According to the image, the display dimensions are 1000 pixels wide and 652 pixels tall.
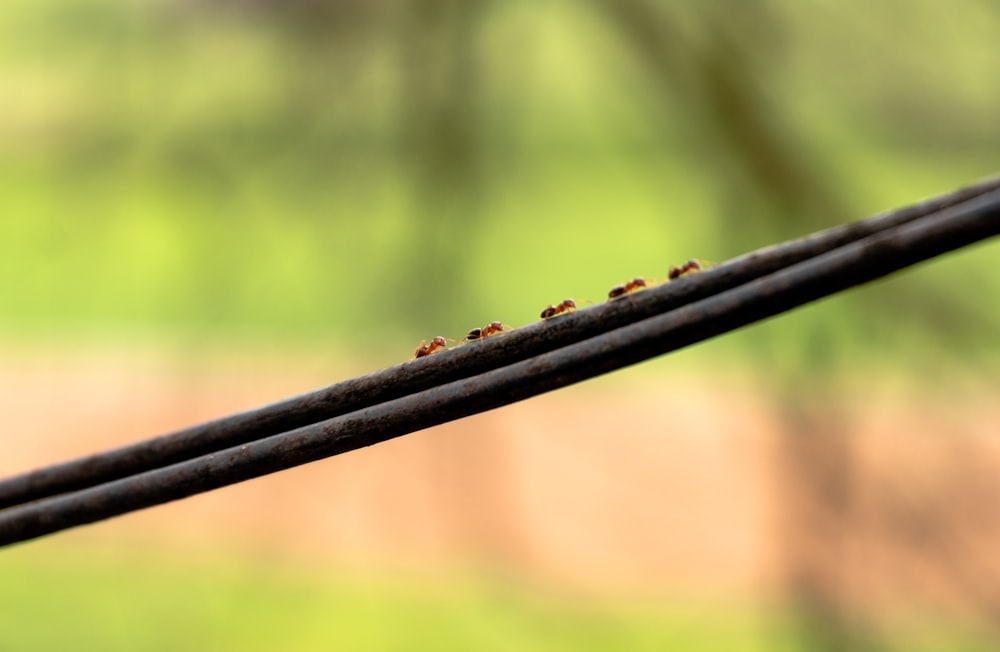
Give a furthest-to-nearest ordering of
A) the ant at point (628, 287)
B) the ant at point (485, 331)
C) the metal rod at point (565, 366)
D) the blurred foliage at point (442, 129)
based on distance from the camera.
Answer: the blurred foliage at point (442, 129) < the ant at point (485, 331) < the ant at point (628, 287) < the metal rod at point (565, 366)

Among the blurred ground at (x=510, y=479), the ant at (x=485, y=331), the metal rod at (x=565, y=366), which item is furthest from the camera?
the blurred ground at (x=510, y=479)

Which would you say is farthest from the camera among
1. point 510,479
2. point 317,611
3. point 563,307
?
point 317,611

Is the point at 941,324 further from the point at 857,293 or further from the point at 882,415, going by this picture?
the point at 882,415

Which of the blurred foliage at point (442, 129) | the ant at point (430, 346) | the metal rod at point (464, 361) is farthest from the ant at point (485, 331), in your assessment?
the blurred foliage at point (442, 129)

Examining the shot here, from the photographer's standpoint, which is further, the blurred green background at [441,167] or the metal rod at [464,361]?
the blurred green background at [441,167]

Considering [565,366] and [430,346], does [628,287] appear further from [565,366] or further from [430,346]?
[430,346]

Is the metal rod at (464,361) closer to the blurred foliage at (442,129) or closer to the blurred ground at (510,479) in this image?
the blurred foliage at (442,129)

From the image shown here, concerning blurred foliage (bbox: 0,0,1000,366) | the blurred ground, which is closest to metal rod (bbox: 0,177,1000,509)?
blurred foliage (bbox: 0,0,1000,366)

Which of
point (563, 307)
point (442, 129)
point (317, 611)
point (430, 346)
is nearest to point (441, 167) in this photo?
point (442, 129)

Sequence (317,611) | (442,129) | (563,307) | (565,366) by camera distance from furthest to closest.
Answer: (317,611), (442,129), (563,307), (565,366)
